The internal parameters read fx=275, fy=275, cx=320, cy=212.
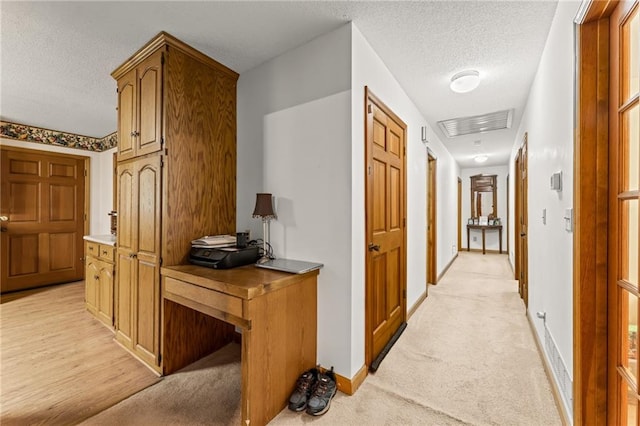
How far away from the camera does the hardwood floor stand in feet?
5.50

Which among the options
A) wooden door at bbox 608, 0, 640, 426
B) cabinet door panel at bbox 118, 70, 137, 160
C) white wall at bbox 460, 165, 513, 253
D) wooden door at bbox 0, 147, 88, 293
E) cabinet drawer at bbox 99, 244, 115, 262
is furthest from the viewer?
white wall at bbox 460, 165, 513, 253

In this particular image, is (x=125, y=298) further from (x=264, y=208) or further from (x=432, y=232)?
(x=432, y=232)

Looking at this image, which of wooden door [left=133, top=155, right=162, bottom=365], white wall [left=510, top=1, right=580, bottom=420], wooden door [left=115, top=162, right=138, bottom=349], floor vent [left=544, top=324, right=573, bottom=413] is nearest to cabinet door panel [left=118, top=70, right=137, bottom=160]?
wooden door [left=115, top=162, right=138, bottom=349]

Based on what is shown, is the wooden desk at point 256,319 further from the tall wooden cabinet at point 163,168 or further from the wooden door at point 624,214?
the wooden door at point 624,214

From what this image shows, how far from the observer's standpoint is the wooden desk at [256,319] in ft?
4.83

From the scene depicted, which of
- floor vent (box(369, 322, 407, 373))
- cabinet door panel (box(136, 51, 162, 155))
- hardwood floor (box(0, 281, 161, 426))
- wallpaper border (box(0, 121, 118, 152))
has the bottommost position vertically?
hardwood floor (box(0, 281, 161, 426))

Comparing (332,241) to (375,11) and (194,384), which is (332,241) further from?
(375,11)

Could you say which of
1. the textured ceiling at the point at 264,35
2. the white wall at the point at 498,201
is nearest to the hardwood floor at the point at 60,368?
the textured ceiling at the point at 264,35

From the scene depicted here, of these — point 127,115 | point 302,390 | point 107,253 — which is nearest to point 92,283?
point 107,253

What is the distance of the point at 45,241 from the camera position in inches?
166

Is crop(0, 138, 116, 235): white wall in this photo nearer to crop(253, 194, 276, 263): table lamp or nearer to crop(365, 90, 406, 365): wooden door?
crop(253, 194, 276, 263): table lamp

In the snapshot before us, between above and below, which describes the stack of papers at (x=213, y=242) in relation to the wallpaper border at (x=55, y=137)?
below

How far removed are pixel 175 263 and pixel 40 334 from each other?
6.16ft

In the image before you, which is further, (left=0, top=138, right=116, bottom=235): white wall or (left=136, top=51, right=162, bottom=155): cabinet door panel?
(left=0, top=138, right=116, bottom=235): white wall
